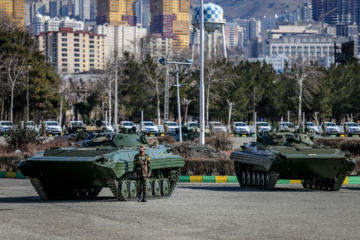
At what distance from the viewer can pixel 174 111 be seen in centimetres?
8544

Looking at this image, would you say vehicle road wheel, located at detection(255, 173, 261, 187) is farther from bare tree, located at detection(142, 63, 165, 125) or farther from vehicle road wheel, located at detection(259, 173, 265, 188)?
bare tree, located at detection(142, 63, 165, 125)

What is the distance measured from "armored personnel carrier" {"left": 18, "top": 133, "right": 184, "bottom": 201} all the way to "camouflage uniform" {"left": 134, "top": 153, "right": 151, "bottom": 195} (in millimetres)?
184

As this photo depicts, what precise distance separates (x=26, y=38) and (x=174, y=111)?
17.6 metres

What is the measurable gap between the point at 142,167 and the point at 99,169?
1.09 m

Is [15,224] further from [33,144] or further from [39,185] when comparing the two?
[33,144]

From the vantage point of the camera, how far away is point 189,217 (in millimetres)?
15211

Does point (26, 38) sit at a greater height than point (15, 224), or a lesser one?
greater

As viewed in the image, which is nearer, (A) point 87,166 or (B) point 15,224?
(B) point 15,224

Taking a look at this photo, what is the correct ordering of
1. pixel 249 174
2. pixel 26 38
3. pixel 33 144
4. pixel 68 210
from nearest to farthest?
pixel 68 210
pixel 249 174
pixel 33 144
pixel 26 38

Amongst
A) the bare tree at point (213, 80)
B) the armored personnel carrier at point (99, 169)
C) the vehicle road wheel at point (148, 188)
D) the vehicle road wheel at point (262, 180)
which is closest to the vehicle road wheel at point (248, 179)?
the vehicle road wheel at point (262, 180)

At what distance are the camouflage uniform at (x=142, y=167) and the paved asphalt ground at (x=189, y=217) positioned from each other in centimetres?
62

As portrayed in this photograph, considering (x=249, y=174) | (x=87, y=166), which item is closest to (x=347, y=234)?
(x=87, y=166)

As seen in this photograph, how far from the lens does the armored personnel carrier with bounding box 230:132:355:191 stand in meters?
21.9

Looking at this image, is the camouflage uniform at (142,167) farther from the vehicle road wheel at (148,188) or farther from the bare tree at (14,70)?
the bare tree at (14,70)
